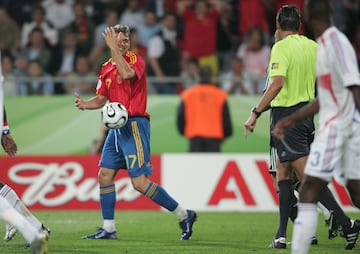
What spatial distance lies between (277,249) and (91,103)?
293 cm

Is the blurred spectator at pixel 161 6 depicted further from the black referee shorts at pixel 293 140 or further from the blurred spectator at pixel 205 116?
the black referee shorts at pixel 293 140

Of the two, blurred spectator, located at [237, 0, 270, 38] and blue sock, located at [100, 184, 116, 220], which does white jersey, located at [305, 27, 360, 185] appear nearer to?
blue sock, located at [100, 184, 116, 220]

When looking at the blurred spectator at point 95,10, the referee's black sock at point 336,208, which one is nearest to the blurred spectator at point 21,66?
the blurred spectator at point 95,10

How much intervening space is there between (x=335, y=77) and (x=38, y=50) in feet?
42.1

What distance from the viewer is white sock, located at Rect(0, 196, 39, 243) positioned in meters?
8.43

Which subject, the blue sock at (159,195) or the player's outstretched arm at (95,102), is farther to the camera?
the player's outstretched arm at (95,102)

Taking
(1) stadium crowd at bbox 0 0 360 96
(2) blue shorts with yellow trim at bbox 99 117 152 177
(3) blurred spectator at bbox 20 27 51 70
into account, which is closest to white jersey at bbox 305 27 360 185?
(2) blue shorts with yellow trim at bbox 99 117 152 177

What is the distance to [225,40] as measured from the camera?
69.3 ft

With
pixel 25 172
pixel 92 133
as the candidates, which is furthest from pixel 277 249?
pixel 92 133

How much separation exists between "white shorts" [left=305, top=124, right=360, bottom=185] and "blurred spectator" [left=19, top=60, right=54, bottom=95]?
11517 millimetres

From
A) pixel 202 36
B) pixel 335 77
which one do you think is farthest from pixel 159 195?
pixel 202 36

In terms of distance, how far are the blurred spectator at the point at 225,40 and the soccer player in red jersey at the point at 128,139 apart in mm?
9433

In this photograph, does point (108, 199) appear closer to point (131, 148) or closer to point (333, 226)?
point (131, 148)

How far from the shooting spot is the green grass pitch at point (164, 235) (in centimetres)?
1055
